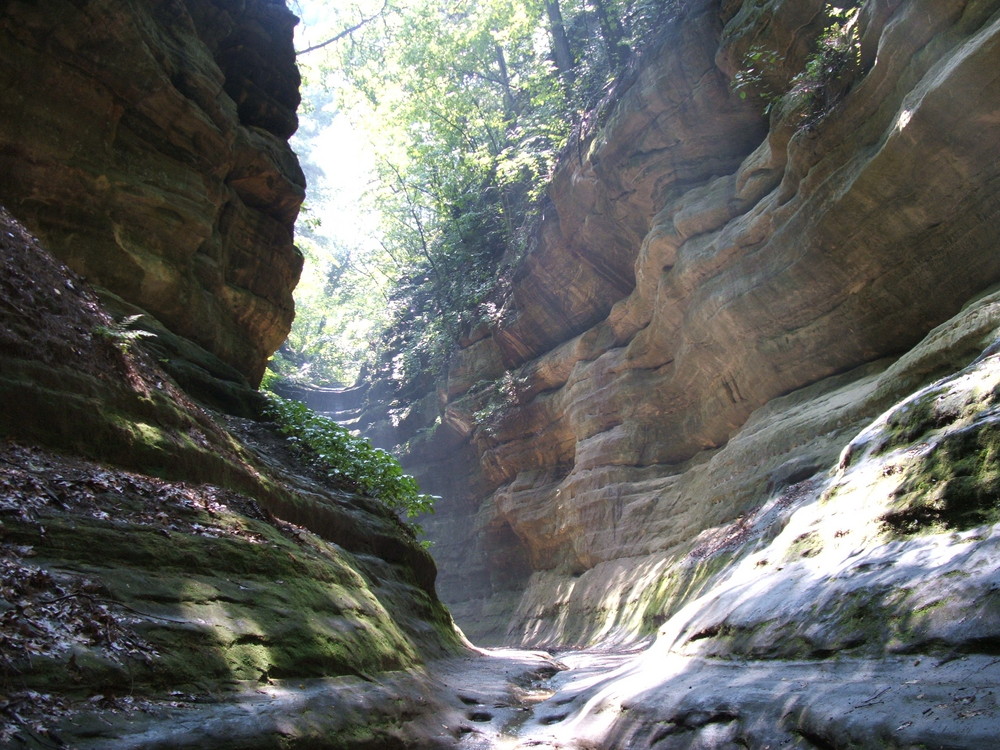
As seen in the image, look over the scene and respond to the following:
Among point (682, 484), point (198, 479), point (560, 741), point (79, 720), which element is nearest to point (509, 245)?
point (682, 484)

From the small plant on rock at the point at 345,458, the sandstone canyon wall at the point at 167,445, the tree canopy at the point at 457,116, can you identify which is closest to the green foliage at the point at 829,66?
the tree canopy at the point at 457,116

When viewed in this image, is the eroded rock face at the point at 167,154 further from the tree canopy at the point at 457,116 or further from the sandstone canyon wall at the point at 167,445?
the tree canopy at the point at 457,116

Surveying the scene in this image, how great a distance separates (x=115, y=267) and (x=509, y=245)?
778 inches

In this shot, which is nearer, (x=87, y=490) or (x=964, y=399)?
(x=87, y=490)

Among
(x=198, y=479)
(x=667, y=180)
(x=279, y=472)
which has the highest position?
(x=667, y=180)

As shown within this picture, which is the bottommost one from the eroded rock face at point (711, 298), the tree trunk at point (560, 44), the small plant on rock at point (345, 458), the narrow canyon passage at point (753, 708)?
the narrow canyon passage at point (753, 708)

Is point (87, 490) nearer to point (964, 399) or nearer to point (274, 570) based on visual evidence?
point (274, 570)

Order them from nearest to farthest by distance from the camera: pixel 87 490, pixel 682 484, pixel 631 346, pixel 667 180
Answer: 1. pixel 87 490
2. pixel 682 484
3. pixel 667 180
4. pixel 631 346

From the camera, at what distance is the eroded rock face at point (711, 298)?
38.9ft

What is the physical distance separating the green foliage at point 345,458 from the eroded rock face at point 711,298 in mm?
5919

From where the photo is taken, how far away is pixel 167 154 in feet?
42.5

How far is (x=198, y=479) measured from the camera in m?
7.45

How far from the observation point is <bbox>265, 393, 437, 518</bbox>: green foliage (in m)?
12.2

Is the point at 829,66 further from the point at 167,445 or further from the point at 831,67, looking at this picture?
the point at 167,445
